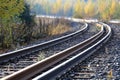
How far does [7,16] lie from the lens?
18.8 m

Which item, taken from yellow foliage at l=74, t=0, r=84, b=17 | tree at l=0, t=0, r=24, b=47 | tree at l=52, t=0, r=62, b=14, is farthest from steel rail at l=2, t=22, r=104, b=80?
tree at l=52, t=0, r=62, b=14

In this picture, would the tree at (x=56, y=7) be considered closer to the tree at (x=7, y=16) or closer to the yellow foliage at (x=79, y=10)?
the yellow foliage at (x=79, y=10)

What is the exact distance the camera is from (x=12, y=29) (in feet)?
63.7

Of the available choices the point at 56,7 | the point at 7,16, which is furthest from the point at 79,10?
the point at 7,16

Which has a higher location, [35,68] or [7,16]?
→ [7,16]

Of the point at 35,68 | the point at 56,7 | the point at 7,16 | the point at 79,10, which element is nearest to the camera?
the point at 35,68

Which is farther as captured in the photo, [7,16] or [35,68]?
[7,16]

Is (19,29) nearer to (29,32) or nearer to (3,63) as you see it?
(29,32)

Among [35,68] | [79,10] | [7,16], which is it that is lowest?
[79,10]

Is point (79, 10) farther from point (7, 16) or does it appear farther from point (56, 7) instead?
point (7, 16)

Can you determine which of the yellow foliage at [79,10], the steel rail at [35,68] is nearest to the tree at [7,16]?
the steel rail at [35,68]

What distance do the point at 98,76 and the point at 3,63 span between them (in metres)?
3.19

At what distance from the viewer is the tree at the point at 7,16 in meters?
17.8

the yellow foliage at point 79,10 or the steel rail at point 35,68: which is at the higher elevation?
the steel rail at point 35,68
